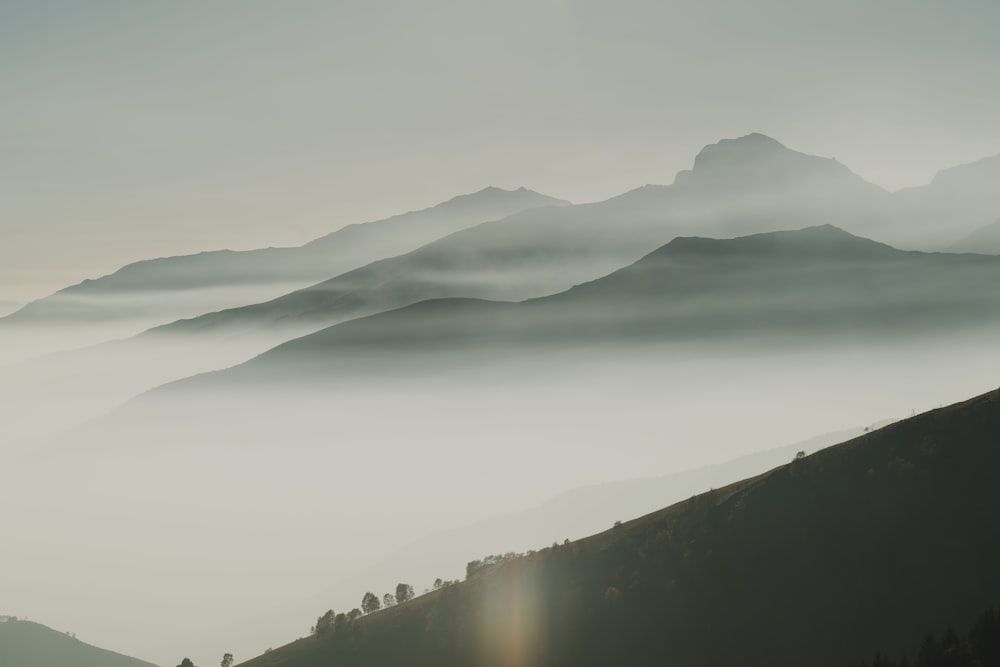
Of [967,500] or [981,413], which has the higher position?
[981,413]

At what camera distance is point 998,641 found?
124500 millimetres

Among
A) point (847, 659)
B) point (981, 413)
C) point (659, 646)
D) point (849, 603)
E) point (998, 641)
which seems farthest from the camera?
point (981, 413)

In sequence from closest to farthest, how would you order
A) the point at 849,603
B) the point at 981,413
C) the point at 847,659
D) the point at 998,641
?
1. the point at 998,641
2. the point at 847,659
3. the point at 849,603
4. the point at 981,413

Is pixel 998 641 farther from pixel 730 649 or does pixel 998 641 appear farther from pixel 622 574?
pixel 622 574

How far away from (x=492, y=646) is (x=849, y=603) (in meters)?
77.9

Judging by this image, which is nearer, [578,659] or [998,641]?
[998,641]

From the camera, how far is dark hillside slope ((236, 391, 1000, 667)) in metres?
160

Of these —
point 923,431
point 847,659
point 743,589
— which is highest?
point 923,431

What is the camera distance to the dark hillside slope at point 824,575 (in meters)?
160

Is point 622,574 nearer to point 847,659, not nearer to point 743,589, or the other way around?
point 743,589

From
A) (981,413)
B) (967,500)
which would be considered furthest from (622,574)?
(981,413)

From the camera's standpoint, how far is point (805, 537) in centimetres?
18588

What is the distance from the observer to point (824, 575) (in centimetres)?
17550

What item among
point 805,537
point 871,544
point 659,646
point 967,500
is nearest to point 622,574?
point 659,646
